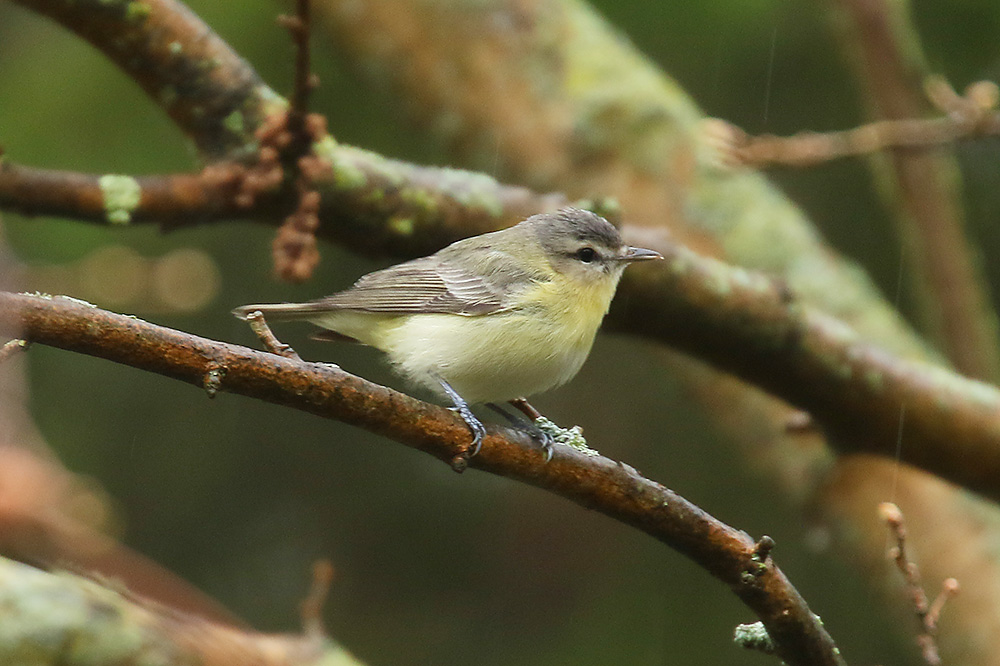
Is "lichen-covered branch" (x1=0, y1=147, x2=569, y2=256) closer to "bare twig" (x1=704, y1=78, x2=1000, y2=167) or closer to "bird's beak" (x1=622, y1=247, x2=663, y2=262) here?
"bird's beak" (x1=622, y1=247, x2=663, y2=262)

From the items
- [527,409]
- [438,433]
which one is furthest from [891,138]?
[438,433]

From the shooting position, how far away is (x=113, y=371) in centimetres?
524

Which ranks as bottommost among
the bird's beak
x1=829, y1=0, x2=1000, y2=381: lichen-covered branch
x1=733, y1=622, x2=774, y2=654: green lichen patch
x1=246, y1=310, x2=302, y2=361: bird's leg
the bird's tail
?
x1=733, y1=622, x2=774, y2=654: green lichen patch

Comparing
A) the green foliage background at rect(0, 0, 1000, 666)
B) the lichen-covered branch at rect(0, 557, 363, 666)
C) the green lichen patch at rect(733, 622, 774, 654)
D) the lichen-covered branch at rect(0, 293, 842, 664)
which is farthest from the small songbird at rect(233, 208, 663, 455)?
the green foliage background at rect(0, 0, 1000, 666)

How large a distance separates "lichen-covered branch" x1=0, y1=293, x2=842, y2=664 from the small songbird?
2.41 feet

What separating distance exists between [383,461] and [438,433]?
3.41 m

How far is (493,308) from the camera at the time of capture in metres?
3.46

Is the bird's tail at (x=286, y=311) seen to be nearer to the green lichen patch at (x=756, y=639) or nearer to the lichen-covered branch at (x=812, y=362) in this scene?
the lichen-covered branch at (x=812, y=362)

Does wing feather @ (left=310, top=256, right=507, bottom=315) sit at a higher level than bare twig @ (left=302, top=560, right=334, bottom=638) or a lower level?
higher

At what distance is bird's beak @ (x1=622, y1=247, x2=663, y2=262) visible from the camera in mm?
3662

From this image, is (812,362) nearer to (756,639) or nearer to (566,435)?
(566,435)

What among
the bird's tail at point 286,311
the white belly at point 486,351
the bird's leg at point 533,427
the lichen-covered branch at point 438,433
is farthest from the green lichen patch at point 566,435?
the bird's tail at point 286,311

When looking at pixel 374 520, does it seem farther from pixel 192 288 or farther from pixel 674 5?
pixel 674 5

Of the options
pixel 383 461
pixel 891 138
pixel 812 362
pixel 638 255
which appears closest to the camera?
pixel 638 255
